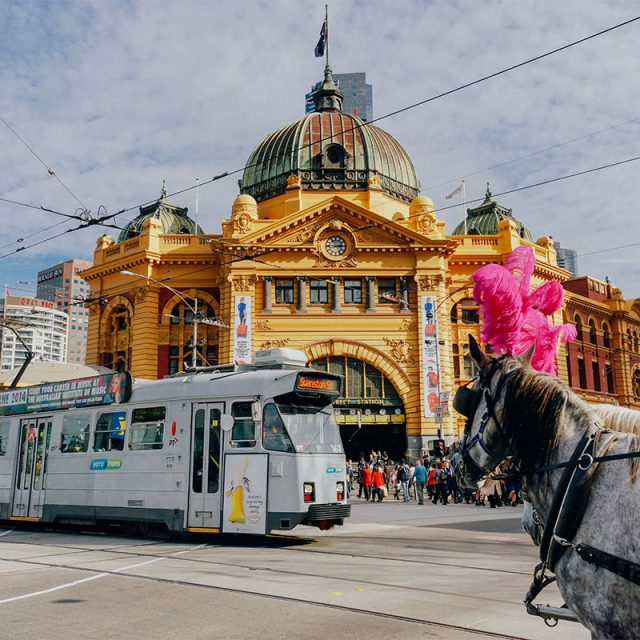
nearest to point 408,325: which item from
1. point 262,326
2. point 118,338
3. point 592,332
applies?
point 262,326

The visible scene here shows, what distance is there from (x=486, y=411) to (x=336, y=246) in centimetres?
3845

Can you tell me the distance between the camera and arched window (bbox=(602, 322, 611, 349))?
5962 cm

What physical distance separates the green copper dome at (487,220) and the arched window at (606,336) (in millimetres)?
11489

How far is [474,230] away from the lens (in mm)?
54094

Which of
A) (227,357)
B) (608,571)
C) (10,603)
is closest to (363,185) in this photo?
(227,357)

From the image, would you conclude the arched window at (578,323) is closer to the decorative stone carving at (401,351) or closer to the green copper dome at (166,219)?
the decorative stone carving at (401,351)

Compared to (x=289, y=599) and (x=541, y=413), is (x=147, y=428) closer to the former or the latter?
(x=289, y=599)

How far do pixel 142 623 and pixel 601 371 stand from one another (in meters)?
56.4

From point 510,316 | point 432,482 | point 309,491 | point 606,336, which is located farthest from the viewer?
point 606,336

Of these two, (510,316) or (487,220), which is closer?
(510,316)

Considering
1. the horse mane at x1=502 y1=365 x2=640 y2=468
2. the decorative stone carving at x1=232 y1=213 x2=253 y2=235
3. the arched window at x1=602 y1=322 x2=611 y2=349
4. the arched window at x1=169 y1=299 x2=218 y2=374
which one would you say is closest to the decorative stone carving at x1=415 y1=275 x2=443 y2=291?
the decorative stone carving at x1=232 y1=213 x2=253 y2=235

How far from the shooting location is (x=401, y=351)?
4141cm

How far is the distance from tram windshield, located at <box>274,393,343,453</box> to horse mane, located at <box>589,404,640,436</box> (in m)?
10.6

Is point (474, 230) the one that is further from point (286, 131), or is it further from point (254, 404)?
point (254, 404)
